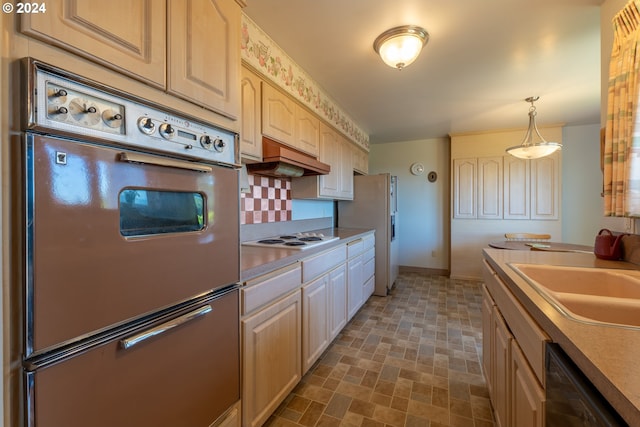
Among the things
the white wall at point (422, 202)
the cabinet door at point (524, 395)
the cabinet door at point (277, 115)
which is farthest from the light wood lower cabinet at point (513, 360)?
the white wall at point (422, 202)

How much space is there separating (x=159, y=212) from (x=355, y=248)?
2.13m

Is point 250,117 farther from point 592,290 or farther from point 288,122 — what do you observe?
point 592,290

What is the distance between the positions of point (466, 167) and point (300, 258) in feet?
12.0

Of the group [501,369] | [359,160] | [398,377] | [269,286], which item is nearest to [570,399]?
[501,369]

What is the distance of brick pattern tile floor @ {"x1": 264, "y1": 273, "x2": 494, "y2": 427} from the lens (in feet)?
4.94

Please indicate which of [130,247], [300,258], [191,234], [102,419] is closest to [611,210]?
[300,258]

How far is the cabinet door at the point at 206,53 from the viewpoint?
896mm

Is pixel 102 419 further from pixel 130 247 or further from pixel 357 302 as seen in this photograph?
pixel 357 302

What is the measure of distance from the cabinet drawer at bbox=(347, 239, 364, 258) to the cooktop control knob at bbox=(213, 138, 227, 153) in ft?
5.73

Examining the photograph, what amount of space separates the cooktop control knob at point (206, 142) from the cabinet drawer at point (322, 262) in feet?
3.16

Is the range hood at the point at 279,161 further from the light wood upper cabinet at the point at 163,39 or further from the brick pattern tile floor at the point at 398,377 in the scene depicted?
the brick pattern tile floor at the point at 398,377

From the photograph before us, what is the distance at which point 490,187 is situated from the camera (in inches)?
162

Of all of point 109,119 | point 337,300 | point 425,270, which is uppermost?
point 109,119

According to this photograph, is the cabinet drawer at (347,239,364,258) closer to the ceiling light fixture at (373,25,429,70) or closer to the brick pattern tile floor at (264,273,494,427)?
the brick pattern tile floor at (264,273,494,427)
